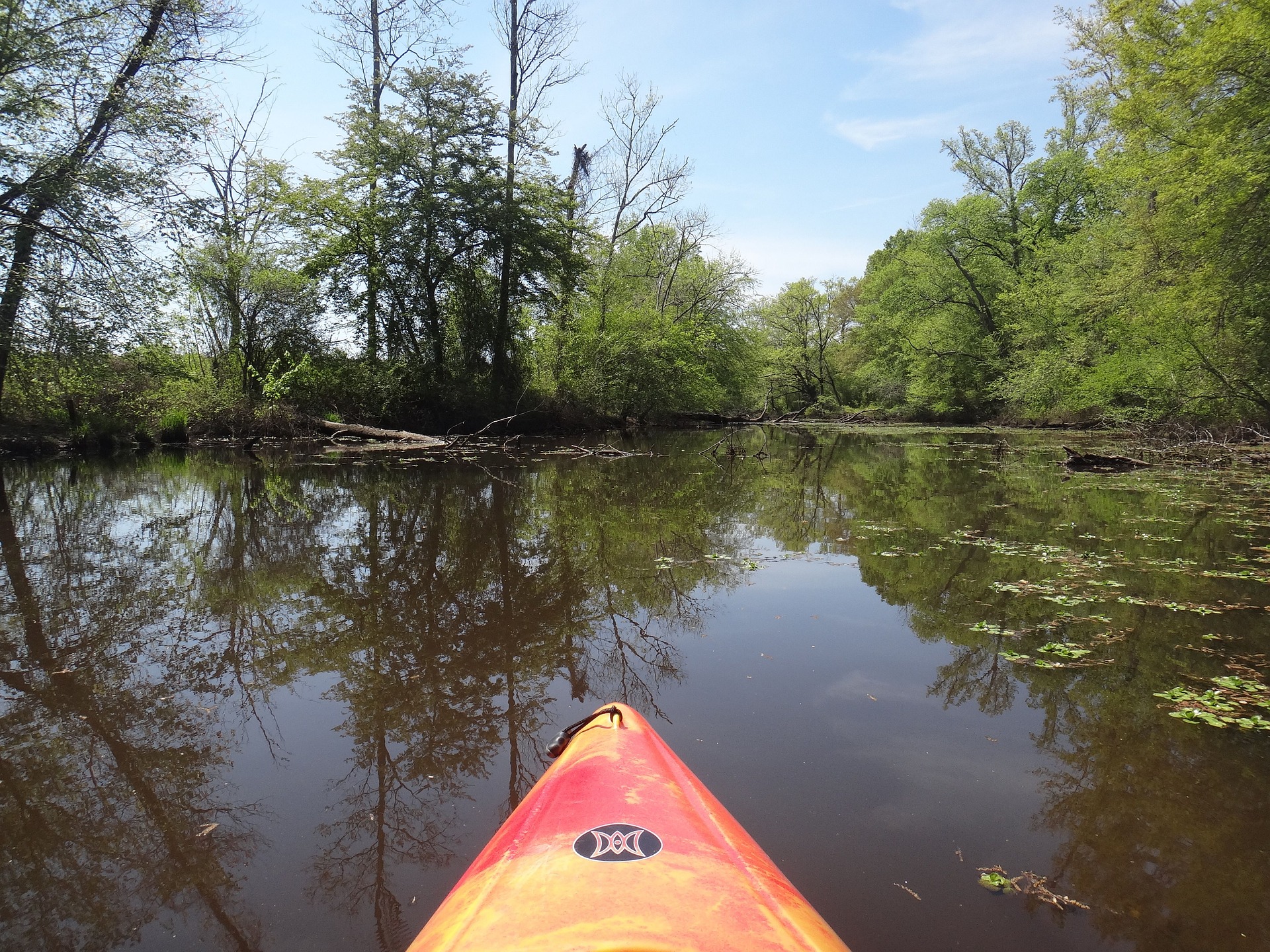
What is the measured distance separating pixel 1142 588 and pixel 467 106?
22222 millimetres

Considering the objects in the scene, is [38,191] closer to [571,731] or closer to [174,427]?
[174,427]

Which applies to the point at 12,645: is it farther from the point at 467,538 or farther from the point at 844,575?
the point at 844,575

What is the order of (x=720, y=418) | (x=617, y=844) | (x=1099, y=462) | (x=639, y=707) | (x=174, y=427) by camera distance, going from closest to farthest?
(x=617, y=844) → (x=639, y=707) → (x=1099, y=462) → (x=174, y=427) → (x=720, y=418)

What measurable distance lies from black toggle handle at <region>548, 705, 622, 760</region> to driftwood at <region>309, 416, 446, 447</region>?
17.2m

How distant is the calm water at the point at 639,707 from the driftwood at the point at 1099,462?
5.45 m

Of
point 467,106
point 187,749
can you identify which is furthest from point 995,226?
point 187,749

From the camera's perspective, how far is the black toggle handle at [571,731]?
8.74 feet

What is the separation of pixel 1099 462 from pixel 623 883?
15411mm

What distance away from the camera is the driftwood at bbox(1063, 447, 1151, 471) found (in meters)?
13.0

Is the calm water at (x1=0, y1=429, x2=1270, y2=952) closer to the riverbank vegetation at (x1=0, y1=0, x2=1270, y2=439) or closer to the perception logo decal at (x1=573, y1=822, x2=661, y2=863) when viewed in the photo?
the perception logo decal at (x1=573, y1=822, x2=661, y2=863)

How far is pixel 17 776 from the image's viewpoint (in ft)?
9.02

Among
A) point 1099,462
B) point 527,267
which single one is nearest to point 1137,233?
point 1099,462

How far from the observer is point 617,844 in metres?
1.73

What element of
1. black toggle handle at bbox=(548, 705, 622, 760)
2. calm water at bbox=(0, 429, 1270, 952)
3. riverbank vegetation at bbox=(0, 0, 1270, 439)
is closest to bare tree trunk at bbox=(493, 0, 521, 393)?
riverbank vegetation at bbox=(0, 0, 1270, 439)
